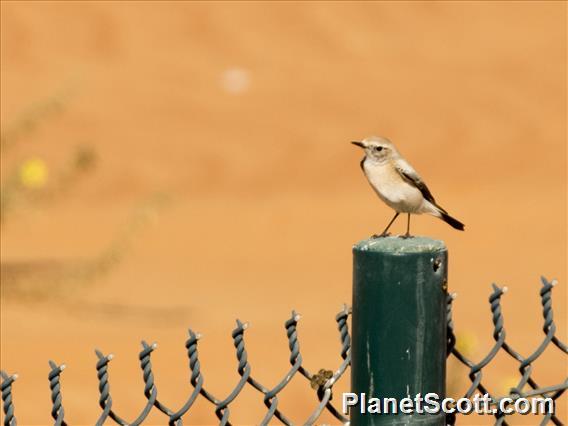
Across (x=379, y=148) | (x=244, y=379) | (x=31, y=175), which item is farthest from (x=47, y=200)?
(x=244, y=379)

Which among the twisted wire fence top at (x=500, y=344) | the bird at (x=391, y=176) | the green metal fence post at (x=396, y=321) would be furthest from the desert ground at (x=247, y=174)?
the green metal fence post at (x=396, y=321)

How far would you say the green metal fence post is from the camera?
10.1 feet

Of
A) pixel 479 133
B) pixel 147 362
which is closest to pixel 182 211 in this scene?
pixel 479 133

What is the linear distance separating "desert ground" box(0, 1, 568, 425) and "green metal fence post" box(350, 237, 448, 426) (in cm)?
313

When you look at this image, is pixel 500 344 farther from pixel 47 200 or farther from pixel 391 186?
pixel 47 200

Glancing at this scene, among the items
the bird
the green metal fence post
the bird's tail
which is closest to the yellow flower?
the bird's tail

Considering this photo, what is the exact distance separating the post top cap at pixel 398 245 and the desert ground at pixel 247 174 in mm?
3170

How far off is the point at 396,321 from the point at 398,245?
174 mm

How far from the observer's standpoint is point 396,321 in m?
3.11

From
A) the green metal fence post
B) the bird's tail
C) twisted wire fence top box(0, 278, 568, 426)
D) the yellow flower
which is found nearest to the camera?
twisted wire fence top box(0, 278, 568, 426)

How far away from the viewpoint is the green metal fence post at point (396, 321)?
3092 mm

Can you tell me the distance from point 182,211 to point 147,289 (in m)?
4.09

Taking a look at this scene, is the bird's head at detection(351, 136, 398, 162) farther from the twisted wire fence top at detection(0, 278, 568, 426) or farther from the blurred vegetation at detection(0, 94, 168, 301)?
the blurred vegetation at detection(0, 94, 168, 301)

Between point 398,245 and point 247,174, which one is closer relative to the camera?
point 398,245
